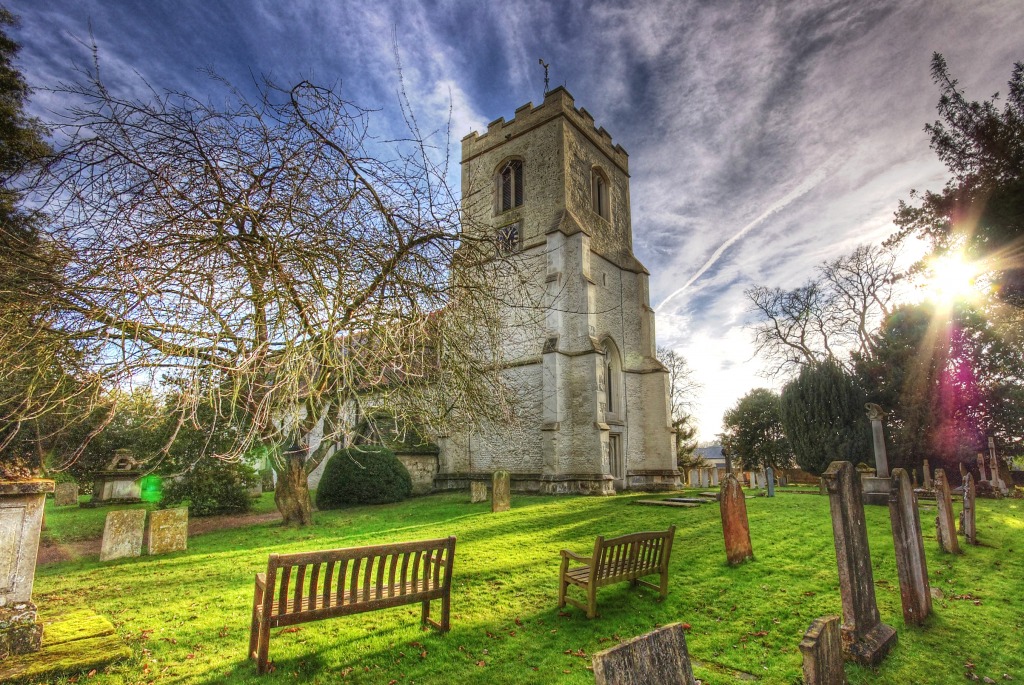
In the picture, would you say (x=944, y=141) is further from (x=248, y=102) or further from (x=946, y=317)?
(x=946, y=317)

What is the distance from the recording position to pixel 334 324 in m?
4.61

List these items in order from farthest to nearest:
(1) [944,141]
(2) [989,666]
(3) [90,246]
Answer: (1) [944,141]
(3) [90,246]
(2) [989,666]

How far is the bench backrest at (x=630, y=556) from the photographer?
16.7 feet

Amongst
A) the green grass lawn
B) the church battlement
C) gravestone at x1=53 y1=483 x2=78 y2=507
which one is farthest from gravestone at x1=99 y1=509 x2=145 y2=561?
the church battlement

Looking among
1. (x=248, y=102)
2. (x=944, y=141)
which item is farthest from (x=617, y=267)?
(x=248, y=102)

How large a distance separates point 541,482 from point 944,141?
14203 millimetres

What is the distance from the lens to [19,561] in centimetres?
427

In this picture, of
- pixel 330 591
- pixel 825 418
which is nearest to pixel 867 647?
pixel 330 591

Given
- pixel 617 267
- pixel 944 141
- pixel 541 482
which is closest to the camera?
pixel 944 141

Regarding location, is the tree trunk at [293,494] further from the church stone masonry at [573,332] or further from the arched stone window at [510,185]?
the arched stone window at [510,185]

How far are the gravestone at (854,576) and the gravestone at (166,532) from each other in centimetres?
1072

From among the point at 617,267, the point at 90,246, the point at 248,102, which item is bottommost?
the point at 90,246

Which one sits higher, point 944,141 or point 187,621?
point 944,141

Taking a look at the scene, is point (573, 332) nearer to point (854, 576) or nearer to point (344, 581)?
point (854, 576)
